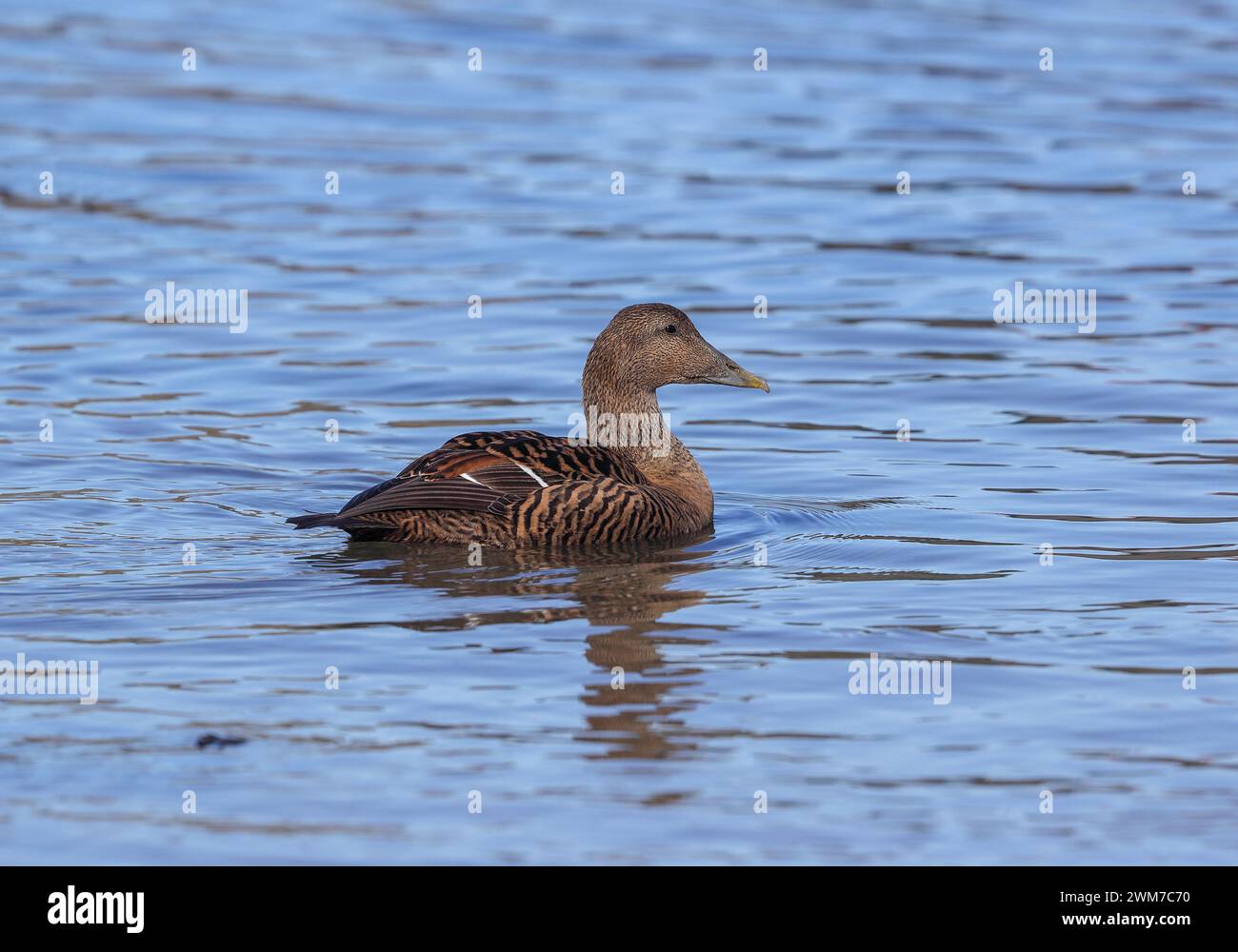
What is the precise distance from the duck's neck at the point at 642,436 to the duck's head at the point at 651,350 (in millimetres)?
75

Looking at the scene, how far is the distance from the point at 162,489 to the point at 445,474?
2045mm

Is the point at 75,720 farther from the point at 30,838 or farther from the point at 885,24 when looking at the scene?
the point at 885,24

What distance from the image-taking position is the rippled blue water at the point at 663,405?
6.70 metres

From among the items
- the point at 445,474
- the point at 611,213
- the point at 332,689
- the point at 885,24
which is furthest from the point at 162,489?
the point at 885,24

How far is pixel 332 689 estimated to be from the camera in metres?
7.58

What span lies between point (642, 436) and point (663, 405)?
325 cm

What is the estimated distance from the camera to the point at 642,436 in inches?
417

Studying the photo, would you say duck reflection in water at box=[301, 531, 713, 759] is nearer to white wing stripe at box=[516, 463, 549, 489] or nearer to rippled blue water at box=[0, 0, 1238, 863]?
rippled blue water at box=[0, 0, 1238, 863]

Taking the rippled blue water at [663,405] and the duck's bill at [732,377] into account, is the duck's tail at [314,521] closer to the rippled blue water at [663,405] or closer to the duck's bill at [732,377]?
the rippled blue water at [663,405]

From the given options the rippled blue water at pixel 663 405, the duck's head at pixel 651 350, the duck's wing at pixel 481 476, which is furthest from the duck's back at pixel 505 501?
the duck's head at pixel 651 350

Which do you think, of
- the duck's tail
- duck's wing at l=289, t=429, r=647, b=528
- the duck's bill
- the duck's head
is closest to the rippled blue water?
the duck's tail

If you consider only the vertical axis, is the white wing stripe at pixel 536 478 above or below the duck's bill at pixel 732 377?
below

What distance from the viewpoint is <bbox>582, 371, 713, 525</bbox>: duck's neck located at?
34.0 ft

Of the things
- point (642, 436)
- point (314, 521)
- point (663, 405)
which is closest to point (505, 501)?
point (314, 521)
